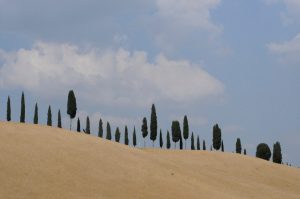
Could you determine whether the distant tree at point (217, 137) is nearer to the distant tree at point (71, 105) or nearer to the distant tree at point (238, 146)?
the distant tree at point (238, 146)

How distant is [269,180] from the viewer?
6309 cm

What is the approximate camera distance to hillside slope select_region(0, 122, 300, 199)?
32.2 m

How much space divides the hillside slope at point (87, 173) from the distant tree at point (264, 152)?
164 feet

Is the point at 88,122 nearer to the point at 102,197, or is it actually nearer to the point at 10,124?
the point at 10,124

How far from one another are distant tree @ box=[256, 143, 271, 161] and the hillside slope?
49.9 metres

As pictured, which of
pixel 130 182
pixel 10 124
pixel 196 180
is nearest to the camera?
pixel 130 182

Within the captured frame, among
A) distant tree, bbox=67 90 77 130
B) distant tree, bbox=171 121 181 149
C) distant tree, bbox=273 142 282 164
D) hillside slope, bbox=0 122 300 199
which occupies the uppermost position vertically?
distant tree, bbox=67 90 77 130

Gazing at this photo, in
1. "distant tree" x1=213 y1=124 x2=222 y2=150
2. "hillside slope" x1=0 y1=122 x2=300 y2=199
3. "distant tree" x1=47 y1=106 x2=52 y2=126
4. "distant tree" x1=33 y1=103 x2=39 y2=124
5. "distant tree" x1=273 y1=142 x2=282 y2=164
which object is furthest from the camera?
"distant tree" x1=213 y1=124 x2=222 y2=150

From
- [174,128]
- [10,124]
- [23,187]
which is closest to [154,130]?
[174,128]

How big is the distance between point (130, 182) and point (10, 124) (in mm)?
16547

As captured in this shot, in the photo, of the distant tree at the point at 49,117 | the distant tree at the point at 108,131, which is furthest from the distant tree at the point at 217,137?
the distant tree at the point at 49,117

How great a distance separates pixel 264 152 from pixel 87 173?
75.4m

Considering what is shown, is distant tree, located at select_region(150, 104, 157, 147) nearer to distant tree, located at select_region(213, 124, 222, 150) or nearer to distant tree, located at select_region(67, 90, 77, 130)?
distant tree, located at select_region(213, 124, 222, 150)

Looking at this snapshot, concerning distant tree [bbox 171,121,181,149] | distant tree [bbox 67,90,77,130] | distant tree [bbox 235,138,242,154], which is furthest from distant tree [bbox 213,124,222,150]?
distant tree [bbox 67,90,77,130]
